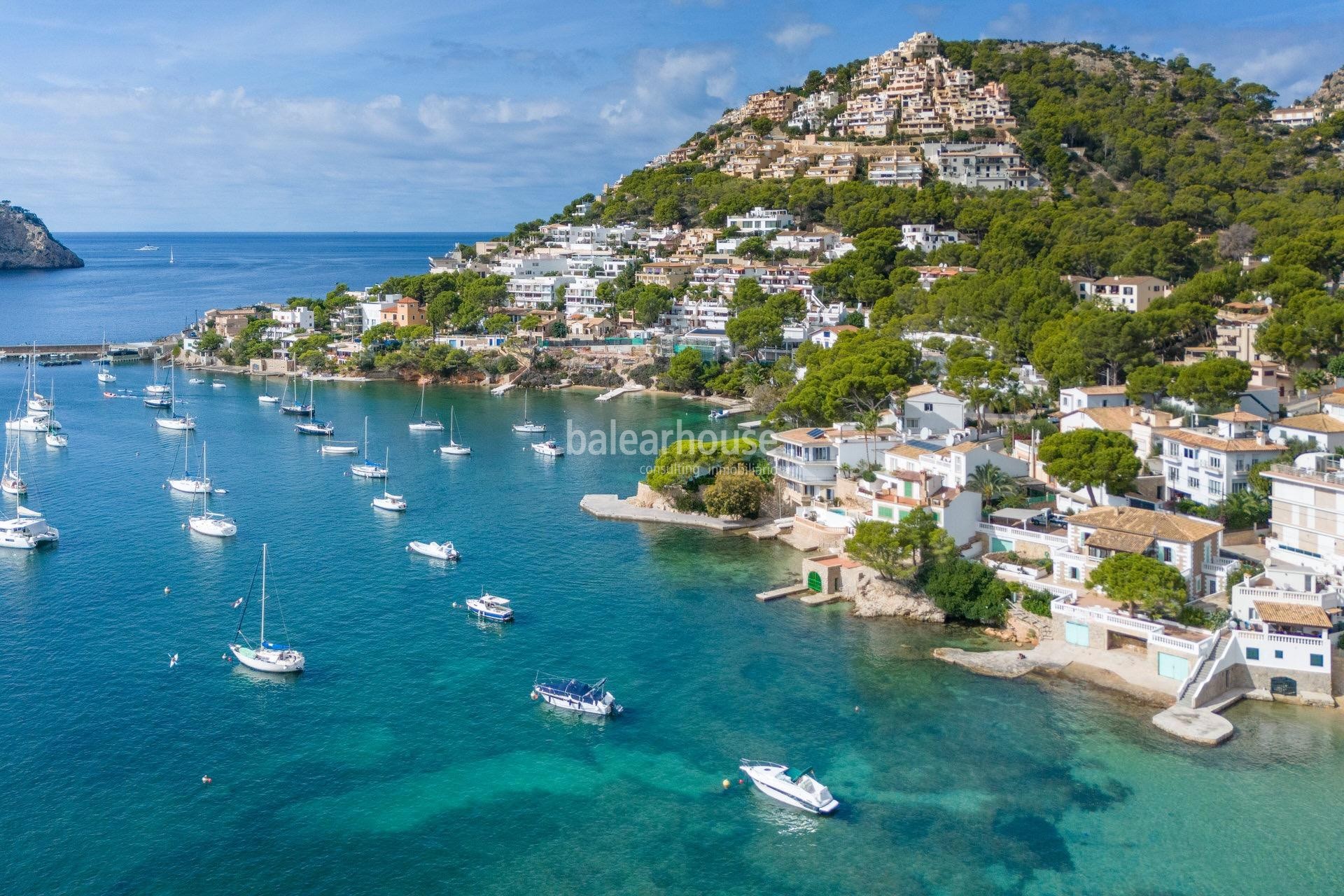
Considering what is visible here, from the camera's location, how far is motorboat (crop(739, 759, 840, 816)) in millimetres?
24719

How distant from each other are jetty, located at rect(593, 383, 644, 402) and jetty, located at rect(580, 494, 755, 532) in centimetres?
3161

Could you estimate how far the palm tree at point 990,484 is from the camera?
4153cm

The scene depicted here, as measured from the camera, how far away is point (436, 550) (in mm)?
43531

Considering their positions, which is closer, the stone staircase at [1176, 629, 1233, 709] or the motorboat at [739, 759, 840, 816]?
the motorboat at [739, 759, 840, 816]

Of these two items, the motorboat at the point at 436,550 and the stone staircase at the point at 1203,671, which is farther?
the motorboat at the point at 436,550

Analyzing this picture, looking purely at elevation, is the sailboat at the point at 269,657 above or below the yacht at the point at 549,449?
below

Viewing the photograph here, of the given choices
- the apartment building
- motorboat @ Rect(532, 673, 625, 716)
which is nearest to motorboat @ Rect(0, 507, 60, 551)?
motorboat @ Rect(532, 673, 625, 716)

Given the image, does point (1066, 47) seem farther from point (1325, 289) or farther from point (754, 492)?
point (754, 492)

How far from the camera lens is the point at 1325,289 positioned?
64.3 meters

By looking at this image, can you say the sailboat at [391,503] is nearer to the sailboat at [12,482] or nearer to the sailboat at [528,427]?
the sailboat at [12,482]

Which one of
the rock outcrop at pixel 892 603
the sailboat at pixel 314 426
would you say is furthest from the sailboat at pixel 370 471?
the rock outcrop at pixel 892 603

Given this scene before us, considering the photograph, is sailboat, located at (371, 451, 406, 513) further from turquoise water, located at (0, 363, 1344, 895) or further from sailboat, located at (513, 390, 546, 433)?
sailboat, located at (513, 390, 546, 433)

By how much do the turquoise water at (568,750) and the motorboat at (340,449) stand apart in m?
19.3

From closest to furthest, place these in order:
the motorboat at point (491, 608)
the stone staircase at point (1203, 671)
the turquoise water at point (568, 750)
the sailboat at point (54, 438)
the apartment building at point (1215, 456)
A: the turquoise water at point (568, 750) < the stone staircase at point (1203, 671) < the motorboat at point (491, 608) < the apartment building at point (1215, 456) < the sailboat at point (54, 438)
